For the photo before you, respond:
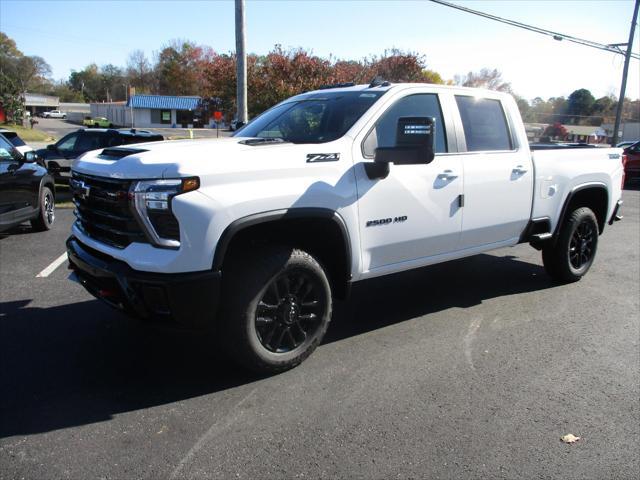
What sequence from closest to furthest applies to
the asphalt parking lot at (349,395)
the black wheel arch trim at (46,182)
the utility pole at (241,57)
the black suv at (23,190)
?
the asphalt parking lot at (349,395)
the black suv at (23,190)
the black wheel arch trim at (46,182)
the utility pole at (241,57)

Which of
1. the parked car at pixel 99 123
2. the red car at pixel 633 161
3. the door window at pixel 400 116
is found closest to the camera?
the door window at pixel 400 116

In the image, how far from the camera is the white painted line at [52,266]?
20.8 feet

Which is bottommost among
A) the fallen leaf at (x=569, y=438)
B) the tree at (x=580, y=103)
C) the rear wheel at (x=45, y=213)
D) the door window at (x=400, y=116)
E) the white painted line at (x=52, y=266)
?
the fallen leaf at (x=569, y=438)

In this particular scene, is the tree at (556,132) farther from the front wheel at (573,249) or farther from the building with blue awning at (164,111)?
the building with blue awning at (164,111)

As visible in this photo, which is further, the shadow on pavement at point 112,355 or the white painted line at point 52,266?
the white painted line at point 52,266

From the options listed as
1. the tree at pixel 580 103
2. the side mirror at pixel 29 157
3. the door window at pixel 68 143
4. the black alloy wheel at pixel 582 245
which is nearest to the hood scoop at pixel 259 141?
the black alloy wheel at pixel 582 245

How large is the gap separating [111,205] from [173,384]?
4.29 ft

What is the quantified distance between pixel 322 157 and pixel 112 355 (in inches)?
88.6

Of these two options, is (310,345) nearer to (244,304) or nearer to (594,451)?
(244,304)

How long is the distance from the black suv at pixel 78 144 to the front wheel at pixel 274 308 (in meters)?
9.87

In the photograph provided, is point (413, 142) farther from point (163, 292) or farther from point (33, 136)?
point (33, 136)

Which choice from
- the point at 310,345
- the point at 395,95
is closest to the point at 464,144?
the point at 395,95

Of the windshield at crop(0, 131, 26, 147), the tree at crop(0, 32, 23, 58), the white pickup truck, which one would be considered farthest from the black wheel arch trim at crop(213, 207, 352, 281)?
the tree at crop(0, 32, 23, 58)

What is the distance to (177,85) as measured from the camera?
97688mm
